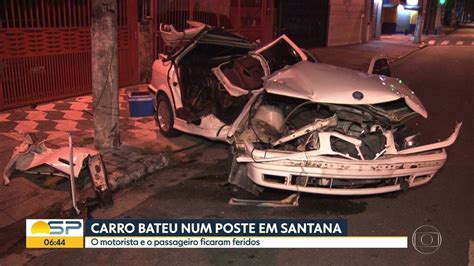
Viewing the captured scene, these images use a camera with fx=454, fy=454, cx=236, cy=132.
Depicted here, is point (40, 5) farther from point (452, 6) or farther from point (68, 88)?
point (452, 6)

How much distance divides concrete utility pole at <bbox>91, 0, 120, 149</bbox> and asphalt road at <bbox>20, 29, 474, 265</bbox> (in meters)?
1.02

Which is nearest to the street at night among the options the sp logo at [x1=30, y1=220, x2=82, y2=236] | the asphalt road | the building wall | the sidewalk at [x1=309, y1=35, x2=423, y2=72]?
the asphalt road

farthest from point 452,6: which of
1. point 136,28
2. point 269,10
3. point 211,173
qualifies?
point 211,173

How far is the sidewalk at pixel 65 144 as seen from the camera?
187 inches

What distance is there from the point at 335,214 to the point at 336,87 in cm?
128

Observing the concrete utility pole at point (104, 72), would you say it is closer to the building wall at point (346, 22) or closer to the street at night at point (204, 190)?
the street at night at point (204, 190)

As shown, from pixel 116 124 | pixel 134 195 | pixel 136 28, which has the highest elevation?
pixel 136 28

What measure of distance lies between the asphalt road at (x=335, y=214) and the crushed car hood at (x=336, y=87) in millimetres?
1062

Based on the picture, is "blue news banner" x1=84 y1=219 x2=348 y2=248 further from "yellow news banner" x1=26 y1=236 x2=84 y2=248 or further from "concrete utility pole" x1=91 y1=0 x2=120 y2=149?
"concrete utility pole" x1=91 y1=0 x2=120 y2=149

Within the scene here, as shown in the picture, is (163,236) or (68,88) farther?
(68,88)

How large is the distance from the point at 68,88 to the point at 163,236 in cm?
Result: 577

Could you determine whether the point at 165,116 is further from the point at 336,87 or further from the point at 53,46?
the point at 336,87

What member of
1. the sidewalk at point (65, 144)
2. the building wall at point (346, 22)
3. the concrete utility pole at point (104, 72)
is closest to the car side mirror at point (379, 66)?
the sidewalk at point (65, 144)

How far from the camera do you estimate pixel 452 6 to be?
57.9m
